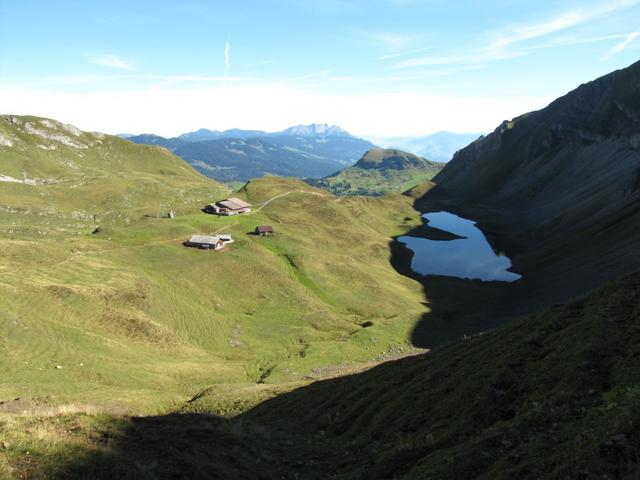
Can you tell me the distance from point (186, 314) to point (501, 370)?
6664 cm

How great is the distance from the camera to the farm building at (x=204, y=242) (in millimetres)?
116688

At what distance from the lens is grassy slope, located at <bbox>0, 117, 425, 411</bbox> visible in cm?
5788

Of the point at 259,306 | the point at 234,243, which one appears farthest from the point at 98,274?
the point at 234,243

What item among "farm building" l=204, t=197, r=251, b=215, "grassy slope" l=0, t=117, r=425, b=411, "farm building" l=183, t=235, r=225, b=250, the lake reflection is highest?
"farm building" l=204, t=197, r=251, b=215

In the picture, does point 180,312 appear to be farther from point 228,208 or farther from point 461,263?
point 461,263

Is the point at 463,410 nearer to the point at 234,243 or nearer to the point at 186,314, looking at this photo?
the point at 186,314

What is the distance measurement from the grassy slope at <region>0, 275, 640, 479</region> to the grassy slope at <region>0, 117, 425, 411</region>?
23.2 m

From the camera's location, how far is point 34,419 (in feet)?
76.5

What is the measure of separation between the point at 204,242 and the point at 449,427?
9872 cm

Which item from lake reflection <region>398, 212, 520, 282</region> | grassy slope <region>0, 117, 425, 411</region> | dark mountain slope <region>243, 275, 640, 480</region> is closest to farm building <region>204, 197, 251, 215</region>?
grassy slope <region>0, 117, 425, 411</region>

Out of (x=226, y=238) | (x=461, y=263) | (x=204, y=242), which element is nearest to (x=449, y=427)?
(x=204, y=242)

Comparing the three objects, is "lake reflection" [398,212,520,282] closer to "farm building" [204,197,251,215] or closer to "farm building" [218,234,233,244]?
"farm building" [204,197,251,215]

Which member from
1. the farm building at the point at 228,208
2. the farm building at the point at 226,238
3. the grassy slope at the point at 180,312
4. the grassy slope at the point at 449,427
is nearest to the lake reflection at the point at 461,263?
the grassy slope at the point at 180,312

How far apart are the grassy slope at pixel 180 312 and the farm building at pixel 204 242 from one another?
3530 mm
